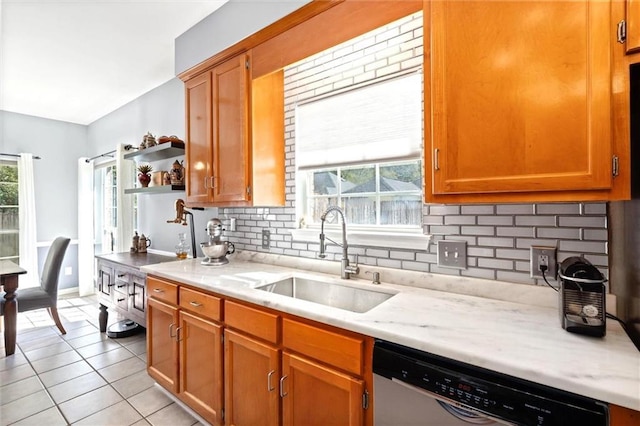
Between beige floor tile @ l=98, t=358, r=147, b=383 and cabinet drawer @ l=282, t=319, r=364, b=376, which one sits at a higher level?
cabinet drawer @ l=282, t=319, r=364, b=376

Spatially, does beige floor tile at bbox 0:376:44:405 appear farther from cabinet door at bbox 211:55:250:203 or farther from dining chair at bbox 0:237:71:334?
cabinet door at bbox 211:55:250:203

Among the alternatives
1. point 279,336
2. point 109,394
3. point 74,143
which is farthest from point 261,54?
point 74,143

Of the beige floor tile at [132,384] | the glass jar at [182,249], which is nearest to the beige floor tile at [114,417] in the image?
the beige floor tile at [132,384]

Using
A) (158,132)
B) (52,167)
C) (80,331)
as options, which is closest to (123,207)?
(158,132)

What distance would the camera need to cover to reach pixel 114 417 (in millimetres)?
2018

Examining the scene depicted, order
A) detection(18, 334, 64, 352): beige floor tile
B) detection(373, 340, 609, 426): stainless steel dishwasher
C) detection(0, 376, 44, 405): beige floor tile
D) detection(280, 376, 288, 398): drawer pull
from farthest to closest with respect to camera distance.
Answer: detection(18, 334, 64, 352): beige floor tile
detection(0, 376, 44, 405): beige floor tile
detection(280, 376, 288, 398): drawer pull
detection(373, 340, 609, 426): stainless steel dishwasher

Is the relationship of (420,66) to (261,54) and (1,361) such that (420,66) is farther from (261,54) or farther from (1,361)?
(1,361)

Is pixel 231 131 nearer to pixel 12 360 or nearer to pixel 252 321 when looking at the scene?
pixel 252 321

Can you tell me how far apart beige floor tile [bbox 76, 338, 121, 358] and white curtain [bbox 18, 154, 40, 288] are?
90.2 inches

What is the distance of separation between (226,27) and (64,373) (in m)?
3.03

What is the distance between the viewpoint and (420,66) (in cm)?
167

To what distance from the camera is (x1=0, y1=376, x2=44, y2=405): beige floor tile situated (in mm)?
2240

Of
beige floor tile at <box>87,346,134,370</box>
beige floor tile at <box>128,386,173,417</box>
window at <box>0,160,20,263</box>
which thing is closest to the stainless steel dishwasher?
beige floor tile at <box>128,386,173,417</box>

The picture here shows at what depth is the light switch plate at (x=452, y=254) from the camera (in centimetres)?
152
